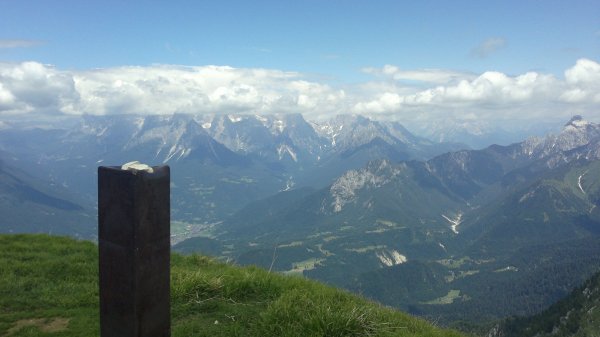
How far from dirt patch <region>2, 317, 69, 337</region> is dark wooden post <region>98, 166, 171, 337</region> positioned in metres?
4.40

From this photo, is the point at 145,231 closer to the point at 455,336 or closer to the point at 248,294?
the point at 248,294

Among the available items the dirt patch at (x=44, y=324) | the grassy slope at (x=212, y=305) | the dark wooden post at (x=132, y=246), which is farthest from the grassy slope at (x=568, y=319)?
the dark wooden post at (x=132, y=246)

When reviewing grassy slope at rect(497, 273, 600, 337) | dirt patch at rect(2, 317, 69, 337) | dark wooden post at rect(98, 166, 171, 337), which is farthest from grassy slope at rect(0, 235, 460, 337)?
grassy slope at rect(497, 273, 600, 337)

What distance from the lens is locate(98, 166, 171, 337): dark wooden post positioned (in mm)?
6004

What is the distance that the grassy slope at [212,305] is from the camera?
9656 mm

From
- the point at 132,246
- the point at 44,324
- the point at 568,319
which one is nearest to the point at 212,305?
the point at 44,324

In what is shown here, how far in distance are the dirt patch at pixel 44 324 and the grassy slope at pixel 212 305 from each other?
0.07ft

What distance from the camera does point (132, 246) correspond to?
236 inches

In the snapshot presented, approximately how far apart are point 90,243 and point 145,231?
1430 centimetres

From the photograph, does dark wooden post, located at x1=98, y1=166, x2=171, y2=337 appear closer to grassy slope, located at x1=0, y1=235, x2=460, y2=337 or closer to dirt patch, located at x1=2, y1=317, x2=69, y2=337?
grassy slope, located at x1=0, y1=235, x2=460, y2=337

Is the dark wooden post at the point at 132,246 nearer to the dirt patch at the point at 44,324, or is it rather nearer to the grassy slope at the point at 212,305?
the grassy slope at the point at 212,305

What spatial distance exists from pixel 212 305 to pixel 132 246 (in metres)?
6.11

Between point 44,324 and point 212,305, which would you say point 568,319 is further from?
point 44,324

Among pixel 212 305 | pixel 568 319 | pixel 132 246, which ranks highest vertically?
pixel 132 246
